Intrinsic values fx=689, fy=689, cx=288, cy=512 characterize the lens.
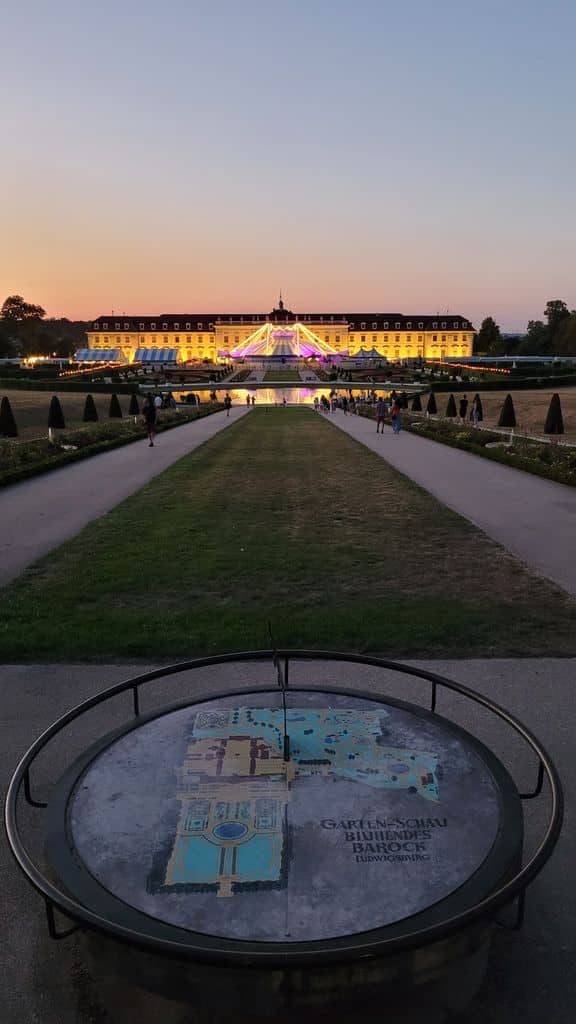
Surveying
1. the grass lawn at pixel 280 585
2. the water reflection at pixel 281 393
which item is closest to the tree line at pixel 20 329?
the water reflection at pixel 281 393

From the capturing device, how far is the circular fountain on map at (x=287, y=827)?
231 cm

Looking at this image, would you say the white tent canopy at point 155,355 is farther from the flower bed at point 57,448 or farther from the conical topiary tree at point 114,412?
the flower bed at point 57,448

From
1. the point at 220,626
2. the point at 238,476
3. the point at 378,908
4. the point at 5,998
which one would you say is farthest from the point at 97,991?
the point at 238,476

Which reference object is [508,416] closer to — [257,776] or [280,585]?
[280,585]

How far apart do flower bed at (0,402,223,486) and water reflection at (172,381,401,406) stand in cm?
2611

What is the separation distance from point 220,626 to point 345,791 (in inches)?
127

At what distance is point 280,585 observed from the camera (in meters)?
7.40

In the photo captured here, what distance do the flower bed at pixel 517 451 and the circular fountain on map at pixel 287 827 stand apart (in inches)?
457

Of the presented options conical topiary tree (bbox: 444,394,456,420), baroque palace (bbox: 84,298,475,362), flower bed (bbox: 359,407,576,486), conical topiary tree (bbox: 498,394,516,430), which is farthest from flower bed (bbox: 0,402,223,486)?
baroque palace (bbox: 84,298,475,362)

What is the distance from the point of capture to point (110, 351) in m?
102

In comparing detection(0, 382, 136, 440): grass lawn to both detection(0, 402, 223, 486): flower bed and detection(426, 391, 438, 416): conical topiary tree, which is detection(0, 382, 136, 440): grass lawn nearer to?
detection(0, 402, 223, 486): flower bed

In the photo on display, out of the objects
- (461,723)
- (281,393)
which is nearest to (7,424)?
(461,723)

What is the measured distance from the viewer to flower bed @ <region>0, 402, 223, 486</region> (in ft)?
51.4

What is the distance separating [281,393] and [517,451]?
45927 mm
